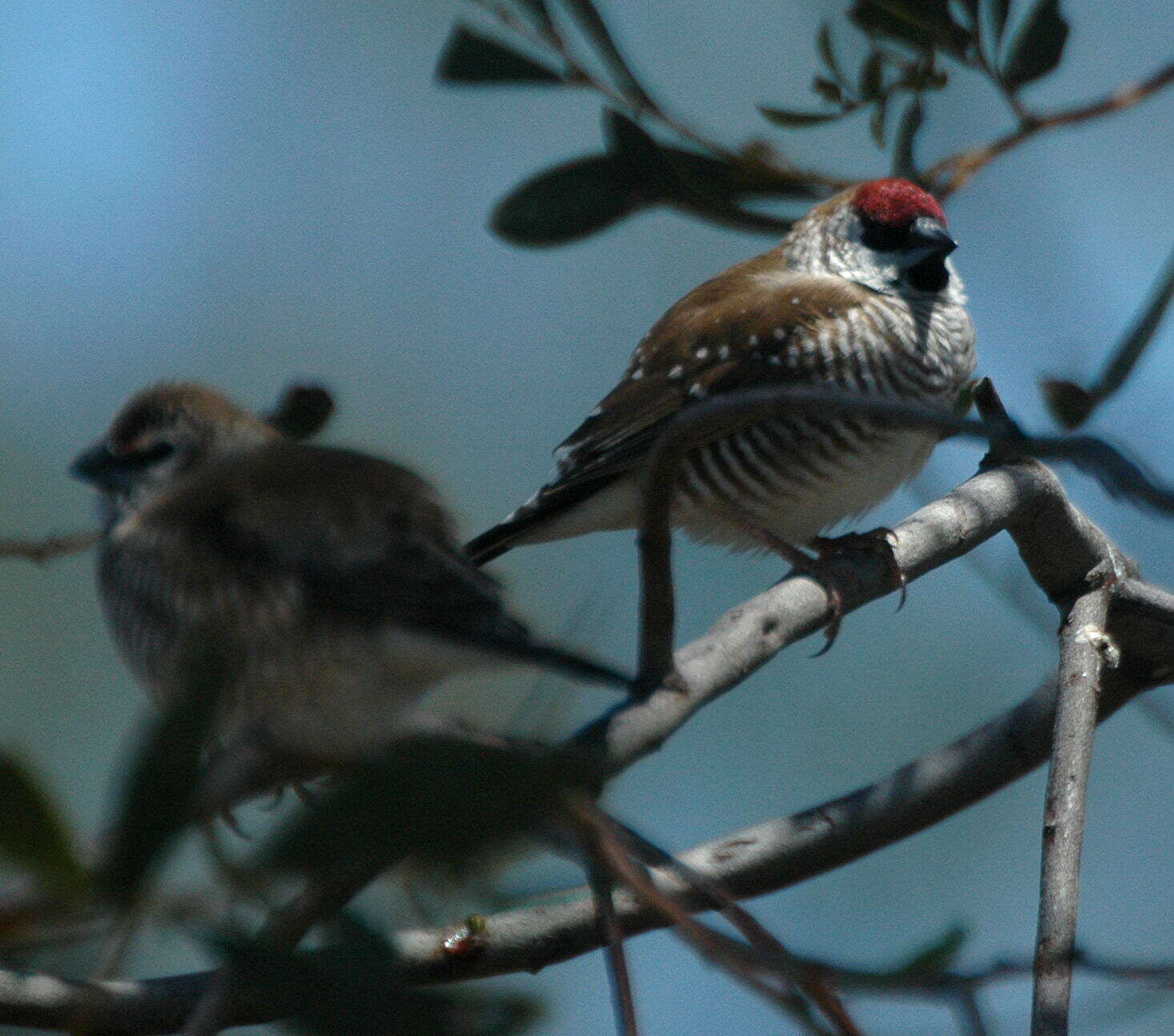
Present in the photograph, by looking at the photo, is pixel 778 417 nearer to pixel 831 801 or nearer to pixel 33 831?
pixel 831 801

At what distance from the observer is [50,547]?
2.36m

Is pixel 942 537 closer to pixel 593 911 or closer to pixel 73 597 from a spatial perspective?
pixel 593 911

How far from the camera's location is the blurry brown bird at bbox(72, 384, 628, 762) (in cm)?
200

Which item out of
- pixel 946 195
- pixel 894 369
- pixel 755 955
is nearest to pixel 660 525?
pixel 755 955

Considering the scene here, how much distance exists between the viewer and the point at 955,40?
2.62 metres

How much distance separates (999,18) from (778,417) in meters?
1.19

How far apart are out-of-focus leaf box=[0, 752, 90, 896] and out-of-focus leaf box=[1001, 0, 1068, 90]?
2.23m

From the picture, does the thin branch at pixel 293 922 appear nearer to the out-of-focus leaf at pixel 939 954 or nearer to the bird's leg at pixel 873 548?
the out-of-focus leaf at pixel 939 954

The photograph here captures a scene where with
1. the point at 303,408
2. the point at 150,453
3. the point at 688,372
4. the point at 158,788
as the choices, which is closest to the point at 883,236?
the point at 688,372

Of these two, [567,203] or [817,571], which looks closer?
[567,203]

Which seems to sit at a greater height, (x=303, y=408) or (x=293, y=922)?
(x=303, y=408)

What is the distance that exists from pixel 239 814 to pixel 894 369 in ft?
6.99

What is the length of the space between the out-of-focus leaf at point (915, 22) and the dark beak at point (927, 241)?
5.11 ft

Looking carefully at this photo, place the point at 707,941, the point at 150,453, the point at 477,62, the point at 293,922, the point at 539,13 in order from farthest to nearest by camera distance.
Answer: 1. the point at 150,453
2. the point at 539,13
3. the point at 477,62
4. the point at 293,922
5. the point at 707,941
